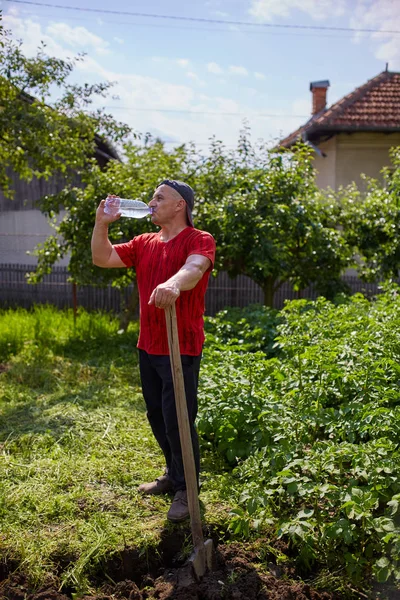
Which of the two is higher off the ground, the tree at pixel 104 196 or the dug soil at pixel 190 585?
the tree at pixel 104 196

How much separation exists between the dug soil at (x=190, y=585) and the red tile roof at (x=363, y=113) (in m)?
13.0

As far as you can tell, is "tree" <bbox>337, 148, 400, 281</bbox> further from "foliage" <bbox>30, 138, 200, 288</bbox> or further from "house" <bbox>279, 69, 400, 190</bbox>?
"house" <bbox>279, 69, 400, 190</bbox>

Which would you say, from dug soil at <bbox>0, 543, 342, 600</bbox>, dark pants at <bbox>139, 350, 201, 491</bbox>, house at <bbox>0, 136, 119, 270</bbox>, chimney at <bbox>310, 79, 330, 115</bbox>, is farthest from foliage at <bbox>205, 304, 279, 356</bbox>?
chimney at <bbox>310, 79, 330, 115</bbox>

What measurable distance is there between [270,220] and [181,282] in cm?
565

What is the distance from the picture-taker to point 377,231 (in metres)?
9.11

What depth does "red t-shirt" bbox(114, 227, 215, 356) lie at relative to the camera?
3.19 meters

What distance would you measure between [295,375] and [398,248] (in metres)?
5.25

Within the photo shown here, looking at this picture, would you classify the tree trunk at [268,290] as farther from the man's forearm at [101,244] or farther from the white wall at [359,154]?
the white wall at [359,154]

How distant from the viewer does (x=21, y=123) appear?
7.26m

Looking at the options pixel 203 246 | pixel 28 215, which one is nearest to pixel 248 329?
pixel 203 246

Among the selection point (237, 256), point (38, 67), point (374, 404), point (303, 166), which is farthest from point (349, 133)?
point (374, 404)

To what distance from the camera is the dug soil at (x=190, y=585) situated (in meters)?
2.61

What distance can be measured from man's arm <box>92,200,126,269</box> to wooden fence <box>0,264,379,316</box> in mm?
9290

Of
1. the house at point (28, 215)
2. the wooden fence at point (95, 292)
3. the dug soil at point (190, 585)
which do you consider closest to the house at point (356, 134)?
the wooden fence at point (95, 292)
